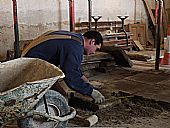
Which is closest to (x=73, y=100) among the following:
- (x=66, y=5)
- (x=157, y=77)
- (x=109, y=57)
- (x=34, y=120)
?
(x=34, y=120)

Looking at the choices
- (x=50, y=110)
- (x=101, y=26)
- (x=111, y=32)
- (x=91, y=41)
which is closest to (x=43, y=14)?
(x=101, y=26)

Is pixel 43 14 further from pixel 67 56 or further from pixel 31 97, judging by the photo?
pixel 31 97

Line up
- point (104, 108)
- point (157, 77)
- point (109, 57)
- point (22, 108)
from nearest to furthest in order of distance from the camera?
1. point (22, 108)
2. point (104, 108)
3. point (157, 77)
4. point (109, 57)

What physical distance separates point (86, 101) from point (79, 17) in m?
4.24

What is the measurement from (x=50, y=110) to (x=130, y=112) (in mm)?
1087

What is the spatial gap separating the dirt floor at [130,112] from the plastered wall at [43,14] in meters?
2.63

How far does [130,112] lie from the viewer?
3281 millimetres

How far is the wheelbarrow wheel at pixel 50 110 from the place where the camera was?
7.86ft

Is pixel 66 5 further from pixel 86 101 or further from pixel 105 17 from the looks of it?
pixel 86 101

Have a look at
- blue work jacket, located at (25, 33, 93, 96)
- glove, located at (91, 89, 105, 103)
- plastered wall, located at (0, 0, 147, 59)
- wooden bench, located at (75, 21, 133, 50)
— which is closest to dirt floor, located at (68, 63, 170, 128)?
glove, located at (91, 89, 105, 103)

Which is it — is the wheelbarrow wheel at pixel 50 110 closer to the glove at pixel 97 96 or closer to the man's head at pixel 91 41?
the glove at pixel 97 96

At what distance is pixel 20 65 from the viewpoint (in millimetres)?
2510

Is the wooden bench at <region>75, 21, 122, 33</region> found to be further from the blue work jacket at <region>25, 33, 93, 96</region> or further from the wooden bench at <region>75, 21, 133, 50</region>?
the blue work jacket at <region>25, 33, 93, 96</region>

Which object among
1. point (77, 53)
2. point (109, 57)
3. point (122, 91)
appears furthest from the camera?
point (109, 57)
